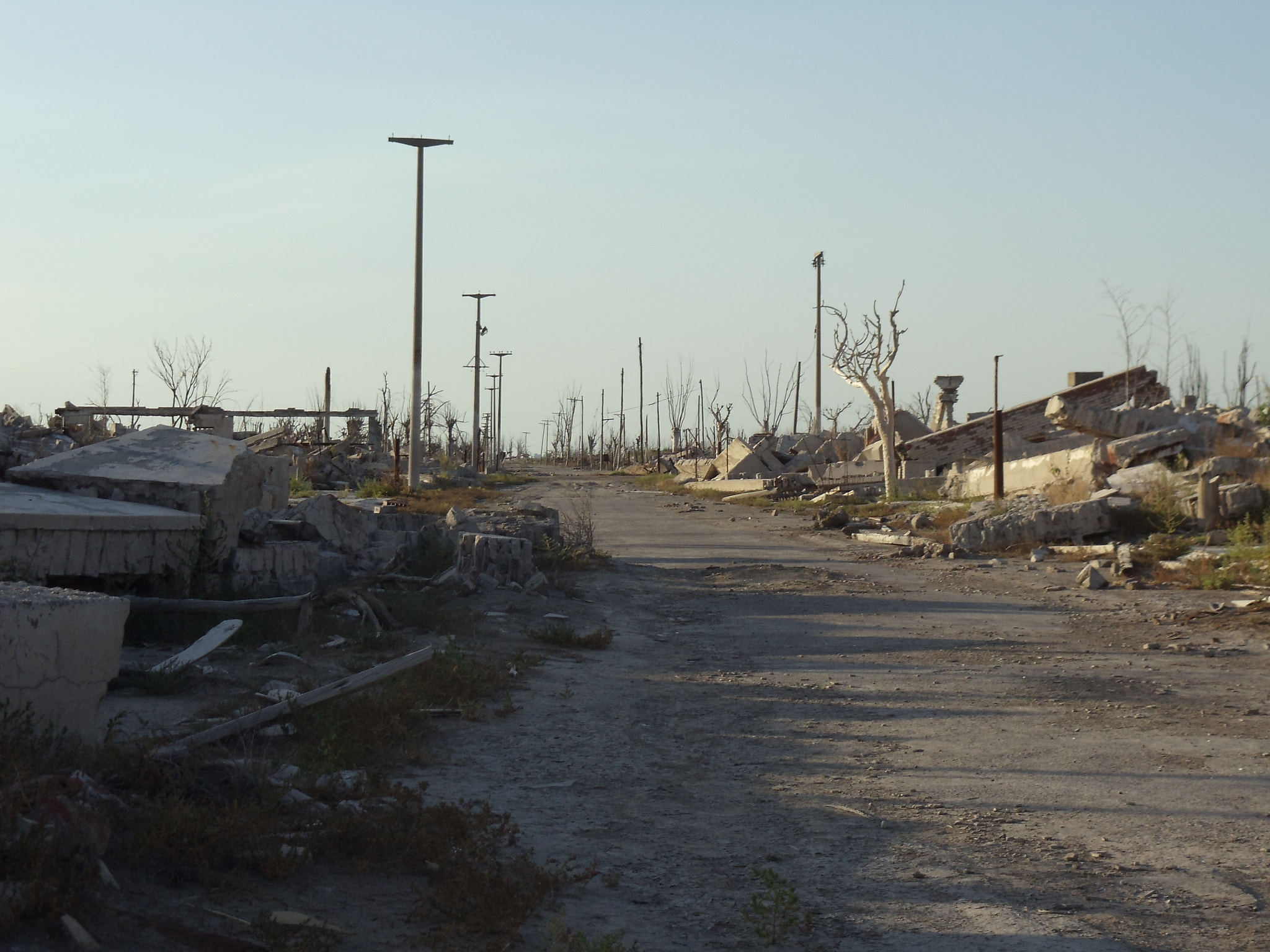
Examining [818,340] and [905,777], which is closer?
[905,777]

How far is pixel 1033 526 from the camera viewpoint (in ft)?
48.0

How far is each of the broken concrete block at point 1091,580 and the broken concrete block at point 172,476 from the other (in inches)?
338

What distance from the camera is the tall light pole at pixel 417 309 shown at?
2711cm

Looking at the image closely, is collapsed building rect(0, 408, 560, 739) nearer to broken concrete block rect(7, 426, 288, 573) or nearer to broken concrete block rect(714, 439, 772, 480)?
broken concrete block rect(7, 426, 288, 573)

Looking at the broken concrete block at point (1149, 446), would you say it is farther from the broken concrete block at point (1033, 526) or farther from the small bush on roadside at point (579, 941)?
A: the small bush on roadside at point (579, 941)

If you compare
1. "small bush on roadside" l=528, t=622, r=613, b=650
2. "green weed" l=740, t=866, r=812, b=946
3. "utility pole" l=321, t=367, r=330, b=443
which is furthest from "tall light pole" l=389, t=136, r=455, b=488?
"green weed" l=740, t=866, r=812, b=946

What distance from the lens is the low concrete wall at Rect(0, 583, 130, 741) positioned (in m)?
3.92

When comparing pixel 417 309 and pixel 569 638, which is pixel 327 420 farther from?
pixel 569 638

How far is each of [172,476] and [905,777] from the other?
19.5ft

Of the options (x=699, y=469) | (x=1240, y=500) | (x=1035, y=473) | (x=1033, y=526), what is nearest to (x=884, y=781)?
(x=1240, y=500)

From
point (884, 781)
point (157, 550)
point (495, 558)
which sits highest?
point (157, 550)

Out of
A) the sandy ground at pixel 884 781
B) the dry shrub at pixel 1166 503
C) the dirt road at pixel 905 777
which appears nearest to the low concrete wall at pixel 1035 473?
the dry shrub at pixel 1166 503

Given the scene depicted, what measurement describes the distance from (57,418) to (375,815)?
2520cm

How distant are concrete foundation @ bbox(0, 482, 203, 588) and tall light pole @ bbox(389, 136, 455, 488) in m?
19.4
